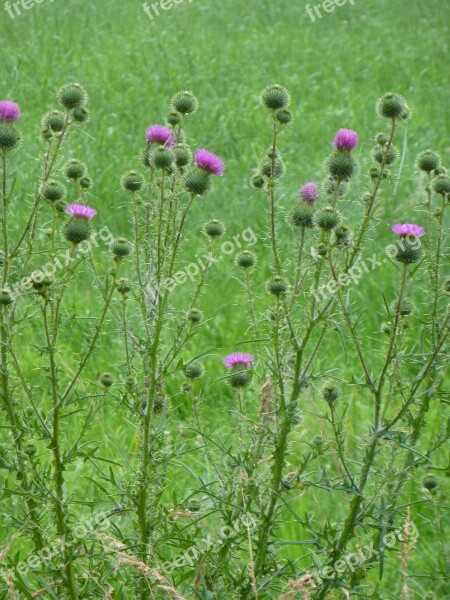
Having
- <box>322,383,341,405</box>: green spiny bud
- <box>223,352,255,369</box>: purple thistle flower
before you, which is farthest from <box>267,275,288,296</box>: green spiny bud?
<box>223,352,255,369</box>: purple thistle flower

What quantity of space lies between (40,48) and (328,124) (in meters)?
2.92

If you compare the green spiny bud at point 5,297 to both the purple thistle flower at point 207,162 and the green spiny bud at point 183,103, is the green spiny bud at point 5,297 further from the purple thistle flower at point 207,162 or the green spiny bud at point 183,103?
the green spiny bud at point 183,103

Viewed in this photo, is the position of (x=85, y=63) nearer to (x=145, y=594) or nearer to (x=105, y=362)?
(x=105, y=362)

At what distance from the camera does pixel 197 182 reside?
2.59m

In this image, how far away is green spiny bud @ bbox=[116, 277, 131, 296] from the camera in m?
2.67

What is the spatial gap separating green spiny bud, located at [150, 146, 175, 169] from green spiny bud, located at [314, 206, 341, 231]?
0.40m

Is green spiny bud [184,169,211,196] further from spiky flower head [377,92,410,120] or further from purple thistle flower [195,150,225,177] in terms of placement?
spiky flower head [377,92,410,120]

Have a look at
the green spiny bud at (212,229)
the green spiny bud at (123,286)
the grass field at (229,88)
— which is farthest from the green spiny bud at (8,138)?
the grass field at (229,88)

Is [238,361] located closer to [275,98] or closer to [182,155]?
[182,155]

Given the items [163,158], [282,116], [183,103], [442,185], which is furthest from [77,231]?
[442,185]

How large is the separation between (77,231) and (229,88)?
258 inches

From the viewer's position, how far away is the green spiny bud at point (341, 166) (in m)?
2.51

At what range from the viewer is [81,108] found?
8.96ft

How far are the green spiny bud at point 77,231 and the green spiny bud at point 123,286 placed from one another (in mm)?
209
